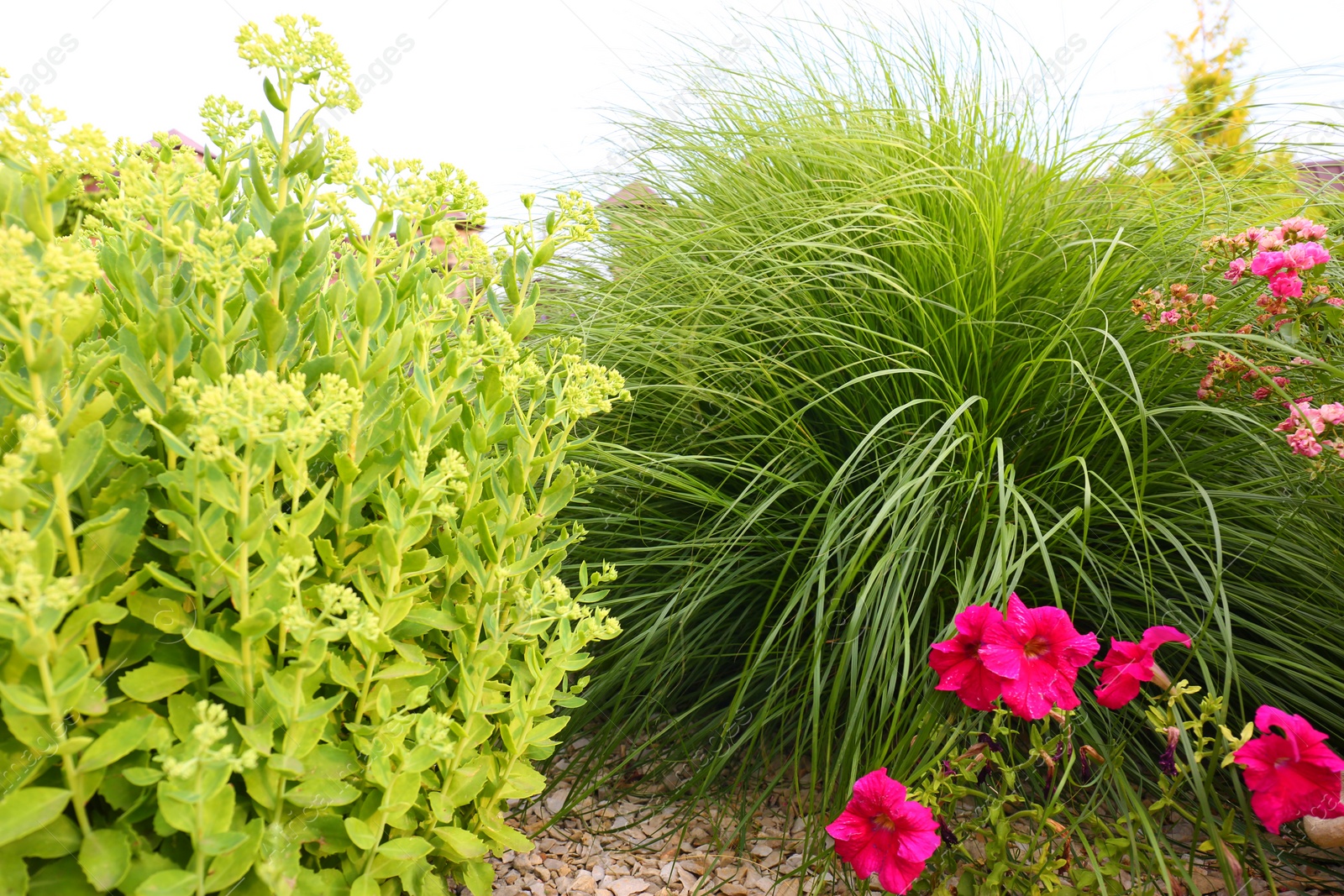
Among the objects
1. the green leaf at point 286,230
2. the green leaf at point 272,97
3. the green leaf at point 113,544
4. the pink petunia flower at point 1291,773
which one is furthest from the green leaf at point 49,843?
the pink petunia flower at point 1291,773

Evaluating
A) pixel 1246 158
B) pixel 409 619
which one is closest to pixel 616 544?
pixel 409 619

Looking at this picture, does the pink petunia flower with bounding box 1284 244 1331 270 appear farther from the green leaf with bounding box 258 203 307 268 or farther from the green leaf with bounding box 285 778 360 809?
the green leaf with bounding box 285 778 360 809

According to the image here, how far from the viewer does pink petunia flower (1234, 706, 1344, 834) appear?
1396mm

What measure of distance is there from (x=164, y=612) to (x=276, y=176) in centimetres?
62

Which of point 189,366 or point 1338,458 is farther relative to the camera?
point 1338,458

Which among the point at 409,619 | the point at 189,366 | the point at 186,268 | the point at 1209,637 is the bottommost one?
the point at 1209,637

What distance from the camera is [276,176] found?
129 cm

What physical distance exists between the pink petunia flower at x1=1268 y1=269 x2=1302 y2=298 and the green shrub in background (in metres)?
1.46

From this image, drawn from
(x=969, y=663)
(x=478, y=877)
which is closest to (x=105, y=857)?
(x=478, y=877)

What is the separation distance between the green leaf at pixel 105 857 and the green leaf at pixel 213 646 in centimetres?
21

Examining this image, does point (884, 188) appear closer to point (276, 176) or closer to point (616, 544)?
point (616, 544)

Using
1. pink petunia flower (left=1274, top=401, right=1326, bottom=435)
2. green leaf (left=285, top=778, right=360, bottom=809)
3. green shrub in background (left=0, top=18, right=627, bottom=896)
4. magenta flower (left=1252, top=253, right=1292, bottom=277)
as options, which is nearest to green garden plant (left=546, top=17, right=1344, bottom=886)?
pink petunia flower (left=1274, top=401, right=1326, bottom=435)

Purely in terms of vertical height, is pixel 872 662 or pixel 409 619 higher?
pixel 409 619

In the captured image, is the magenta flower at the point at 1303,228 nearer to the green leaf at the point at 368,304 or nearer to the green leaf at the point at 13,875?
the green leaf at the point at 368,304
